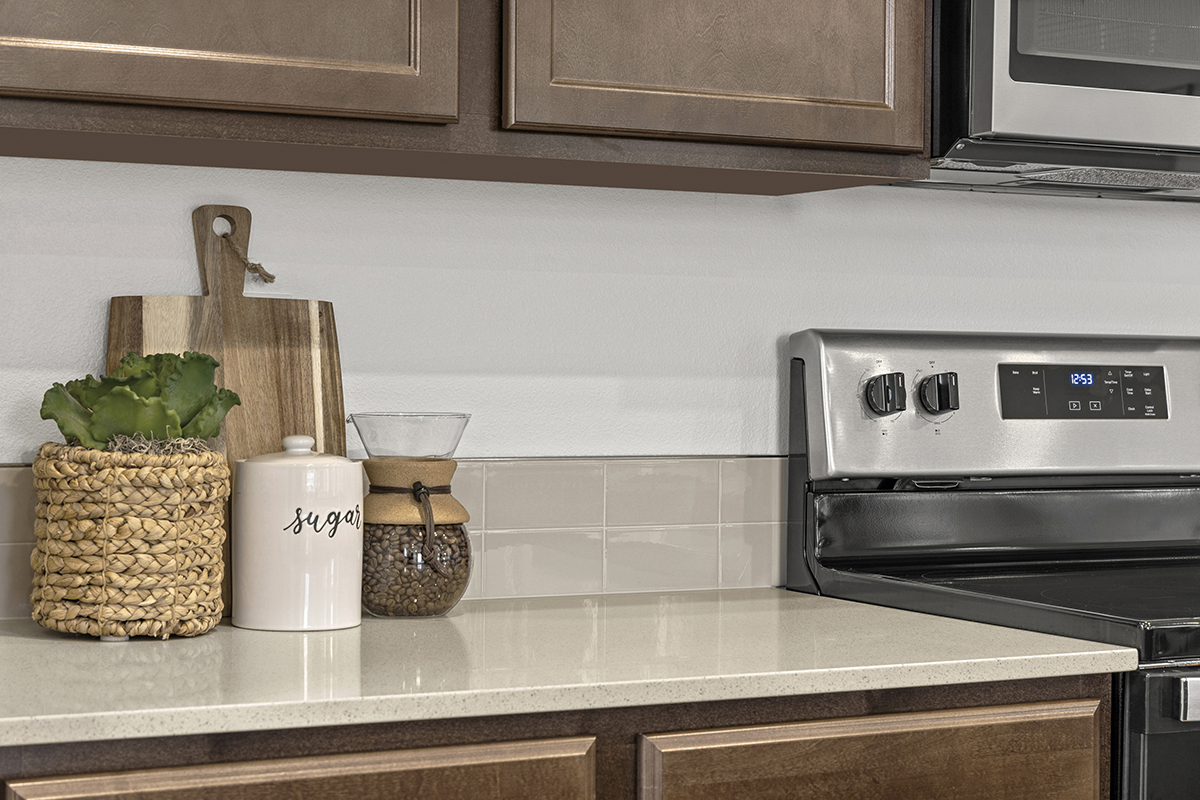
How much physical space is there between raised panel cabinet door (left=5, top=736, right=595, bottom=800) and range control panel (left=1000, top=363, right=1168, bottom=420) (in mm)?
930

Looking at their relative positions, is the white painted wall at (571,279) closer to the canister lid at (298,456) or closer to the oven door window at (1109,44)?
the canister lid at (298,456)

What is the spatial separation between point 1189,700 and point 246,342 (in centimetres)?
111

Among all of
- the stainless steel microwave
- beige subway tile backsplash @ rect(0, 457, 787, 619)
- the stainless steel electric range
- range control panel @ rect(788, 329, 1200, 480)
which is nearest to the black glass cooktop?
the stainless steel electric range

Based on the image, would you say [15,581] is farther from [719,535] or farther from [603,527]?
[719,535]

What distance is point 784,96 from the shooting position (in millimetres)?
1418

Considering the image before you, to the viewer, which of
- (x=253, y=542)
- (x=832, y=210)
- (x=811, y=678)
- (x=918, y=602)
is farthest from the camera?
(x=832, y=210)

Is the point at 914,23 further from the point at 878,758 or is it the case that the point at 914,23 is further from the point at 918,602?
the point at 878,758

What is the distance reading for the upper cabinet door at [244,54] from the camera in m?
1.18

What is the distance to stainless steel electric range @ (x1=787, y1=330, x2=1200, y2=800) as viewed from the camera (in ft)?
5.52

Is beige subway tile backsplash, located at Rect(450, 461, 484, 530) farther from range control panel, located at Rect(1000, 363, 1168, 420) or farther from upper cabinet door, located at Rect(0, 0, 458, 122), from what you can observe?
range control panel, located at Rect(1000, 363, 1168, 420)

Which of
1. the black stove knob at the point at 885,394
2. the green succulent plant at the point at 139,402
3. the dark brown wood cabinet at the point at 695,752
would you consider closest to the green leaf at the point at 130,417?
the green succulent plant at the point at 139,402

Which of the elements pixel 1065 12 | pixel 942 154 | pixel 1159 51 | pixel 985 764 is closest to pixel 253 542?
pixel 985 764

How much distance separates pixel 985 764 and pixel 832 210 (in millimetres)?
863

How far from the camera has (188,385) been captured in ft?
4.36
